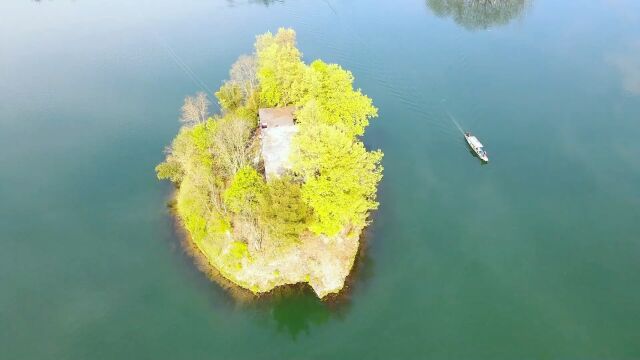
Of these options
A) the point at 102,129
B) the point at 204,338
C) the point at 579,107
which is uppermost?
the point at 579,107

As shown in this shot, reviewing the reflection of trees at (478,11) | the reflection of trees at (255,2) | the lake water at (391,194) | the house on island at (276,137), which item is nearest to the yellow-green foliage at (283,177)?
the house on island at (276,137)

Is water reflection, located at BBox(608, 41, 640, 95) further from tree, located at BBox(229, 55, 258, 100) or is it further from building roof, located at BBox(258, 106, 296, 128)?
tree, located at BBox(229, 55, 258, 100)

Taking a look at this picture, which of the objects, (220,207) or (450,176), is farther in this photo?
(450,176)

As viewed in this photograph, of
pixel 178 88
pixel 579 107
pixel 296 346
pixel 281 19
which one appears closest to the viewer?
pixel 296 346

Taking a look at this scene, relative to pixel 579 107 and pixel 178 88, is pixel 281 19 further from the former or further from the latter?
pixel 579 107

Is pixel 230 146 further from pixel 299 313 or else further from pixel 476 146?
pixel 476 146

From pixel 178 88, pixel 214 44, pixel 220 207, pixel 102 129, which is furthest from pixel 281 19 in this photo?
pixel 220 207
